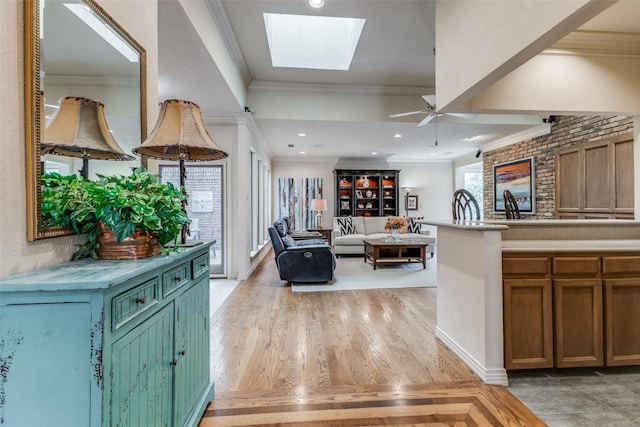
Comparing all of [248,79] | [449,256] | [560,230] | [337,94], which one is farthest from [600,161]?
[248,79]

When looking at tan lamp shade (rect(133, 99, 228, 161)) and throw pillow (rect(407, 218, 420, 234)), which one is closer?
tan lamp shade (rect(133, 99, 228, 161))

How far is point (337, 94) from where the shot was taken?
500 centimetres

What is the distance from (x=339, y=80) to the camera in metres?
4.69

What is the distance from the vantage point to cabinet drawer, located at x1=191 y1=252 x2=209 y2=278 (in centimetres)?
158

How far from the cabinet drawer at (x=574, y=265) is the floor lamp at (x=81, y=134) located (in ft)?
9.31

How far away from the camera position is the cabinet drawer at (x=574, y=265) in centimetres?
209

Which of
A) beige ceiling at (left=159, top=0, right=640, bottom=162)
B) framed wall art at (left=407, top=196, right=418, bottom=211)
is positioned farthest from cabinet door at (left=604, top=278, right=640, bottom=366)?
framed wall art at (left=407, top=196, right=418, bottom=211)

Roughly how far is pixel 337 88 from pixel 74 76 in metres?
4.24

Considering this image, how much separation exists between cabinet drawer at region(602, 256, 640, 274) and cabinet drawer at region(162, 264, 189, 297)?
110 inches

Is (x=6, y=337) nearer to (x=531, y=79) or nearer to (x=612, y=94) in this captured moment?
(x=531, y=79)

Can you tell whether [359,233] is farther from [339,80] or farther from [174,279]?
[174,279]

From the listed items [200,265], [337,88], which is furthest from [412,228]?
[200,265]

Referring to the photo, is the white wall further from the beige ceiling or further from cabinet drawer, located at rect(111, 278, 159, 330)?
the beige ceiling

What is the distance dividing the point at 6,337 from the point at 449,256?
2683mm
